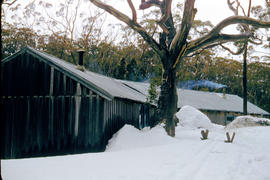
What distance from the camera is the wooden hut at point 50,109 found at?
1217 centimetres

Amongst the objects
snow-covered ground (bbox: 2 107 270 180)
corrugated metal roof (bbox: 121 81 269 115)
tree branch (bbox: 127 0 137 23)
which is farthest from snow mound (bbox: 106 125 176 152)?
corrugated metal roof (bbox: 121 81 269 115)

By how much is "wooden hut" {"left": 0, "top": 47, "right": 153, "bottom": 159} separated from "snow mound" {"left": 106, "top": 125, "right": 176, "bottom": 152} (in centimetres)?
39

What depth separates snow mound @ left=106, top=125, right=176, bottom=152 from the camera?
1223 cm

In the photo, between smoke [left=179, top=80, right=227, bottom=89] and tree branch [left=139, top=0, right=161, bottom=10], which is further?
smoke [left=179, top=80, right=227, bottom=89]

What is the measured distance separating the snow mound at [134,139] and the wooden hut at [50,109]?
389 millimetres

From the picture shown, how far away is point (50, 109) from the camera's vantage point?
1273 centimetres

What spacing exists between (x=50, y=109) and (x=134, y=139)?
4171 mm

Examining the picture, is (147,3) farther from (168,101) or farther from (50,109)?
(50,109)

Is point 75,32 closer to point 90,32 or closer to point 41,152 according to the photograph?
point 90,32

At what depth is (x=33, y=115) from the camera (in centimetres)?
1289

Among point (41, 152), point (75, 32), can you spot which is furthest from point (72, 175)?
point (75, 32)

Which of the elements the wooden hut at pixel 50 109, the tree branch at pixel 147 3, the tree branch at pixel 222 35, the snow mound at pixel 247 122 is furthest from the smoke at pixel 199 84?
the wooden hut at pixel 50 109

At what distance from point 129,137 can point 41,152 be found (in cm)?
409

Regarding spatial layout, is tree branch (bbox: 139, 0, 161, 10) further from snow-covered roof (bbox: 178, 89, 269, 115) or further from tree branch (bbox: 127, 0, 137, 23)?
snow-covered roof (bbox: 178, 89, 269, 115)
